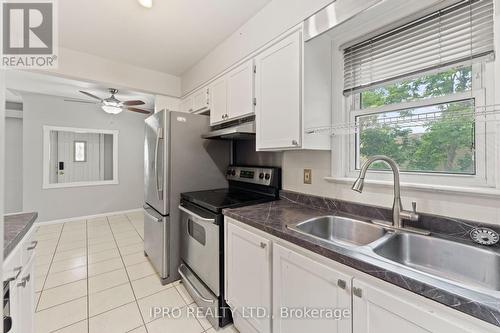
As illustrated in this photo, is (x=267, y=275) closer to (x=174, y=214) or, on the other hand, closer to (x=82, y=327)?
(x=174, y=214)

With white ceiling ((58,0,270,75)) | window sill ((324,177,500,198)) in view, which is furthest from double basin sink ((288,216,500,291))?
white ceiling ((58,0,270,75))

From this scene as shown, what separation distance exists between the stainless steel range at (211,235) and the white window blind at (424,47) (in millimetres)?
1070

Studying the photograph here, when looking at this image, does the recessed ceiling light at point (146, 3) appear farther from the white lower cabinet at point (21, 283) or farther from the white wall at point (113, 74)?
the white lower cabinet at point (21, 283)

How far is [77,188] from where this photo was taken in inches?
174

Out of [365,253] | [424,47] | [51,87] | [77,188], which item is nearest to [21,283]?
[365,253]

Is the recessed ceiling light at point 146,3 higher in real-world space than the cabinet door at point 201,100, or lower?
higher

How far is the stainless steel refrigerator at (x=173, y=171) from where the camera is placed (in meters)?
2.16

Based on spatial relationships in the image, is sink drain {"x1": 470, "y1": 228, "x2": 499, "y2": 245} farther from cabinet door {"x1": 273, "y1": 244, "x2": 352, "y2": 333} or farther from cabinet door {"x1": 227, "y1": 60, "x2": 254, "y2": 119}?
cabinet door {"x1": 227, "y1": 60, "x2": 254, "y2": 119}

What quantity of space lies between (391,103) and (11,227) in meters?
2.33

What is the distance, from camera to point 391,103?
58.4 inches

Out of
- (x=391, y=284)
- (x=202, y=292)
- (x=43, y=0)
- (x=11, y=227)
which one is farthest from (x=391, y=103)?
(x=43, y=0)

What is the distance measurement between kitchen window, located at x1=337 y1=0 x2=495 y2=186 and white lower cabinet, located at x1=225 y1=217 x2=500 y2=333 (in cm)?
81

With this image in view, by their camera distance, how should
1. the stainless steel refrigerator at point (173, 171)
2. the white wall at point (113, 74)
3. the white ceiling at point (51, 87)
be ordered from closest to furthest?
the stainless steel refrigerator at point (173, 171) → the white wall at point (113, 74) → the white ceiling at point (51, 87)

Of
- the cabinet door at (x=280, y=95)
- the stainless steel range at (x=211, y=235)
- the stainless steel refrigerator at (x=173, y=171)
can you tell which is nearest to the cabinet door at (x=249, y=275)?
the stainless steel range at (x=211, y=235)
